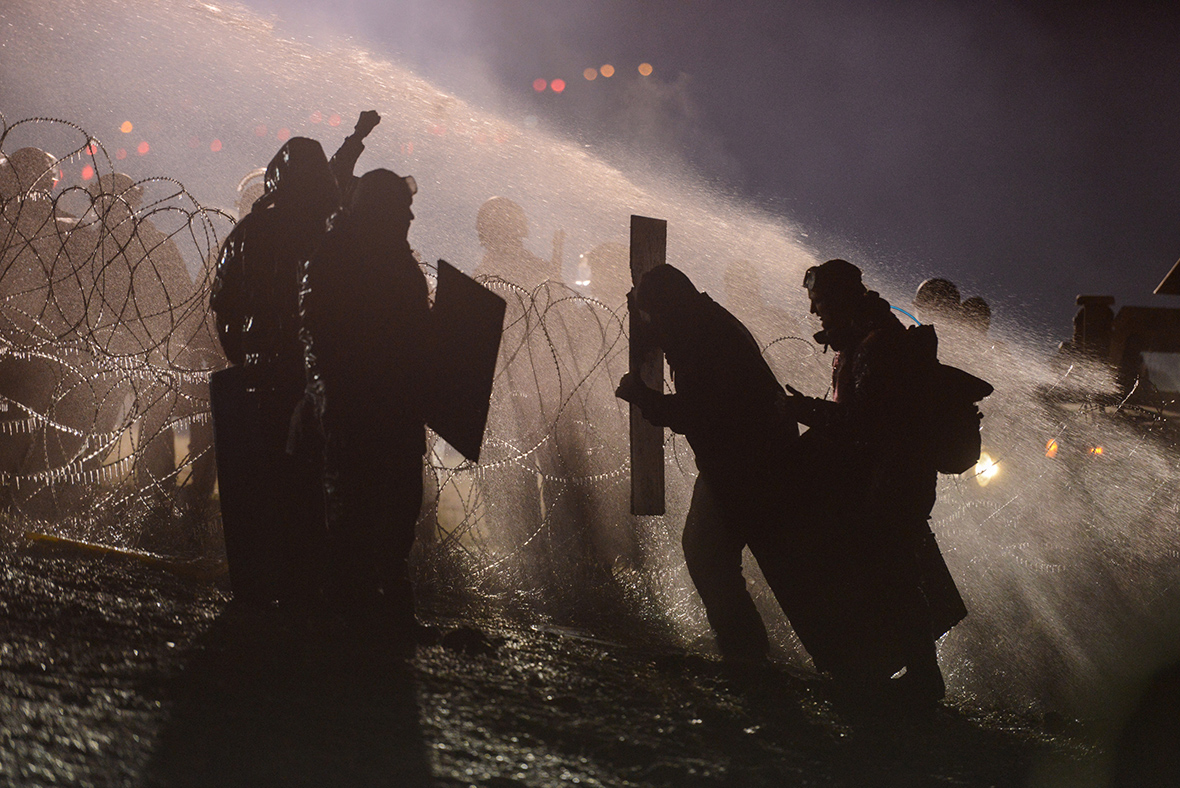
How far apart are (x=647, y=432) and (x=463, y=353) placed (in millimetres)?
1407

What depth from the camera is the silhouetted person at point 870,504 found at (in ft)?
9.16

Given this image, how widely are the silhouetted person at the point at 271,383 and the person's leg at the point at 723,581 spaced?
1.56 metres

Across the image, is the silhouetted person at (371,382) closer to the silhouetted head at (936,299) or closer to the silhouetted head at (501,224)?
the silhouetted head at (501,224)

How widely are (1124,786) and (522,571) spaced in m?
3.37

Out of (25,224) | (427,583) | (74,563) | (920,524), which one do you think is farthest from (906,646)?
(25,224)

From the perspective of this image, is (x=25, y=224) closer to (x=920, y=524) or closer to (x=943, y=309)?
(x=920, y=524)

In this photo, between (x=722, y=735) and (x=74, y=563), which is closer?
(x=722, y=735)

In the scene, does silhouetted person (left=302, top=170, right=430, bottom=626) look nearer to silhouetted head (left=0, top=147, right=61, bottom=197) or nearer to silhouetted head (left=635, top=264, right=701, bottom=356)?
silhouetted head (left=635, top=264, right=701, bottom=356)

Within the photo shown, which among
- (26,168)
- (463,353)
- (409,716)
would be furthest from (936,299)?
(26,168)

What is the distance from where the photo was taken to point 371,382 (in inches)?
106

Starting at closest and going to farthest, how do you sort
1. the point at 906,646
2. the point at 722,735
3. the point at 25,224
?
the point at 722,735
the point at 906,646
the point at 25,224

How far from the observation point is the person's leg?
311 cm

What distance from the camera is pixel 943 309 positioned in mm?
6562

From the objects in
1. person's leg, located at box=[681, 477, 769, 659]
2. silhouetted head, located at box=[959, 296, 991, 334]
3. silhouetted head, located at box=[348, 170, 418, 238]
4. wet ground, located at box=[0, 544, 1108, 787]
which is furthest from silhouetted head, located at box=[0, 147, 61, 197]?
silhouetted head, located at box=[959, 296, 991, 334]
